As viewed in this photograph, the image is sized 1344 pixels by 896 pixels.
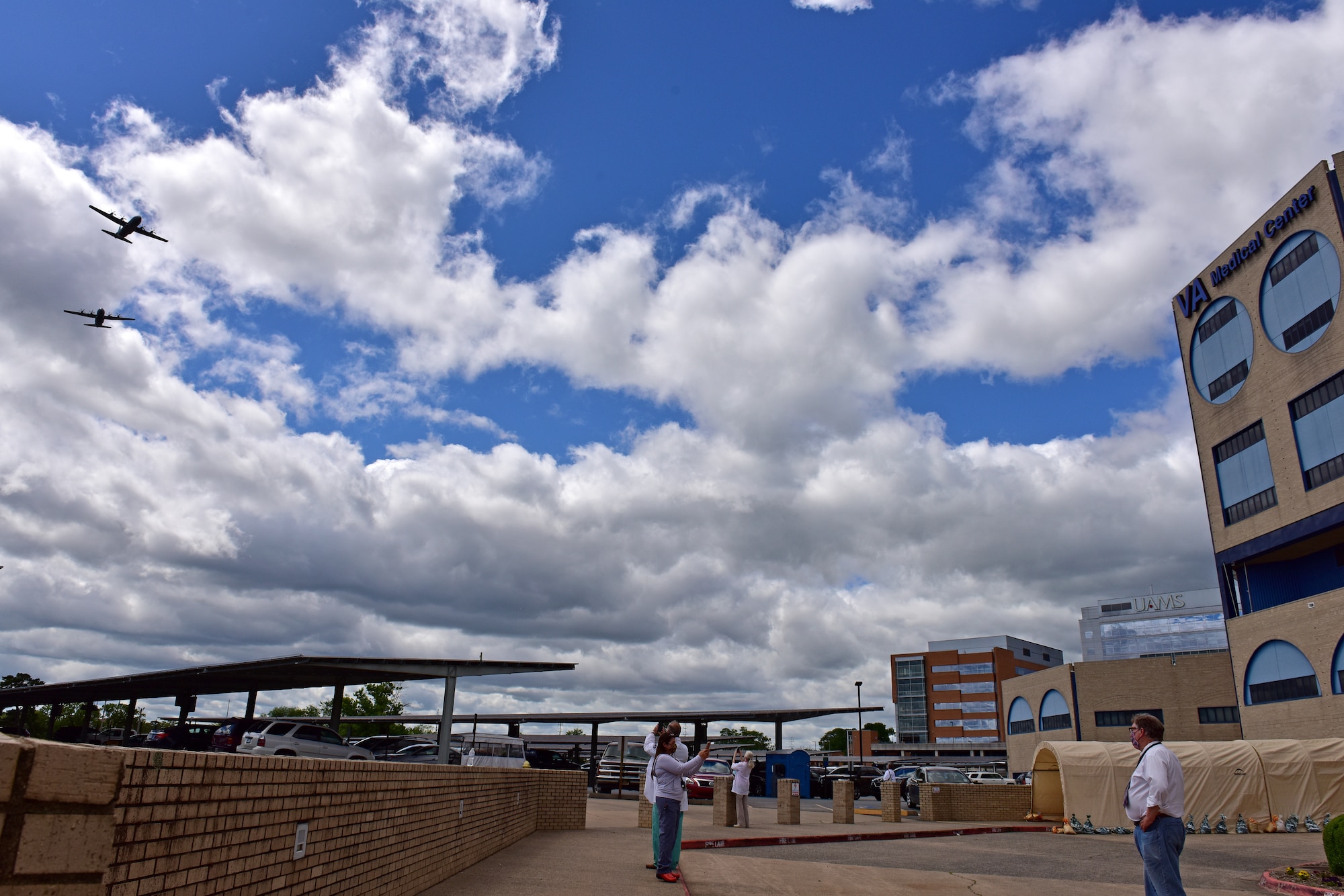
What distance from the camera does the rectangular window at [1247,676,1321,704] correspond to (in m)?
33.4

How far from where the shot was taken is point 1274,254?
118 feet

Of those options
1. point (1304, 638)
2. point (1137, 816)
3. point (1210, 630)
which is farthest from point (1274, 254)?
point (1210, 630)

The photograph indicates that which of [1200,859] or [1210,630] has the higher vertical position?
[1210,630]

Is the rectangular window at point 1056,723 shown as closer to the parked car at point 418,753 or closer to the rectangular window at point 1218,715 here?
the rectangular window at point 1218,715

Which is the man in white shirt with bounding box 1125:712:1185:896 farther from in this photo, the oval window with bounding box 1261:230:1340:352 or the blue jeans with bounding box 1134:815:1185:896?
the oval window with bounding box 1261:230:1340:352

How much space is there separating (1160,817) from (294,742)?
20.4 metres

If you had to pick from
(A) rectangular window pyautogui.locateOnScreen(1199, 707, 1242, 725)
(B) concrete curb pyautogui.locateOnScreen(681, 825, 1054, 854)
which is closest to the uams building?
(A) rectangular window pyautogui.locateOnScreen(1199, 707, 1242, 725)

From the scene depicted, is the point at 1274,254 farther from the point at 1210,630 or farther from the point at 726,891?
the point at 1210,630

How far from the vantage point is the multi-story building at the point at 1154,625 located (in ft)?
325

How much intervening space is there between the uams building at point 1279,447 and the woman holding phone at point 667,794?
32786mm

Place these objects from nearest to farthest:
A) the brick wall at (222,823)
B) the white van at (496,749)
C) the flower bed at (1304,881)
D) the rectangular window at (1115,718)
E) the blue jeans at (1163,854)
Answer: the brick wall at (222,823)
the blue jeans at (1163,854)
the flower bed at (1304,881)
the white van at (496,749)
the rectangular window at (1115,718)

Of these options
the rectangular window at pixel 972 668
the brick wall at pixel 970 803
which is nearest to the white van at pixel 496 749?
the brick wall at pixel 970 803

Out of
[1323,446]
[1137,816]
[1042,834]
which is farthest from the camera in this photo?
[1323,446]

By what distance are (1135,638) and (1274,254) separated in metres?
83.1
